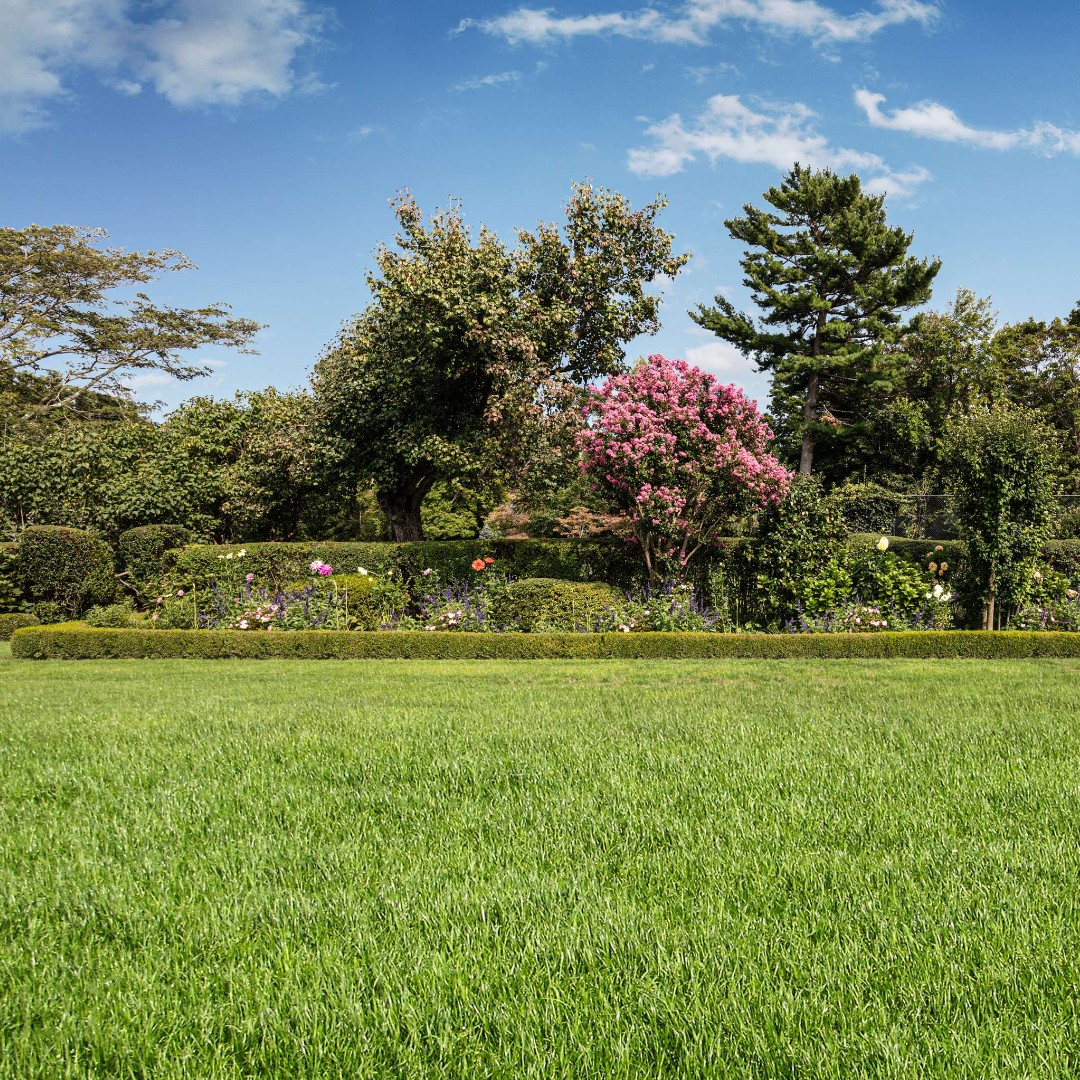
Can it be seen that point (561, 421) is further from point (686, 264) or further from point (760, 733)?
point (760, 733)

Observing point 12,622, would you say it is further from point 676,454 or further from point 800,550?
point 800,550

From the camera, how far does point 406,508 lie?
57.3 ft

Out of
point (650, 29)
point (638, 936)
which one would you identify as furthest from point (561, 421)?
point (638, 936)

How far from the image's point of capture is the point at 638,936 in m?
2.35

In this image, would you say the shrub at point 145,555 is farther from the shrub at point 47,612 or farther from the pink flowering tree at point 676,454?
the pink flowering tree at point 676,454

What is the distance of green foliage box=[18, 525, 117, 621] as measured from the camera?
1634 cm

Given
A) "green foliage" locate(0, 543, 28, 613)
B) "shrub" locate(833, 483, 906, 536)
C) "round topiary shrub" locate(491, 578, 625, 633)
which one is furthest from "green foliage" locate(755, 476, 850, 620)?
"green foliage" locate(0, 543, 28, 613)

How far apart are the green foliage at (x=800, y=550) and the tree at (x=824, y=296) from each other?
16.1m

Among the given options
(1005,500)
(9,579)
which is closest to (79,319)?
(9,579)

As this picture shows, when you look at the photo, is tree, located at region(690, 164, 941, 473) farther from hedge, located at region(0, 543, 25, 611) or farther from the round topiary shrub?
hedge, located at region(0, 543, 25, 611)

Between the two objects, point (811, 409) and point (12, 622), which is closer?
point (12, 622)

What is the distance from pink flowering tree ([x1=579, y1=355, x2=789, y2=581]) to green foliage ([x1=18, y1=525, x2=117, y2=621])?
34.9 feet

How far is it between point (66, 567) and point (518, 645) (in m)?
10.6

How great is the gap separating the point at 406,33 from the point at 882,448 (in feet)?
78.4
